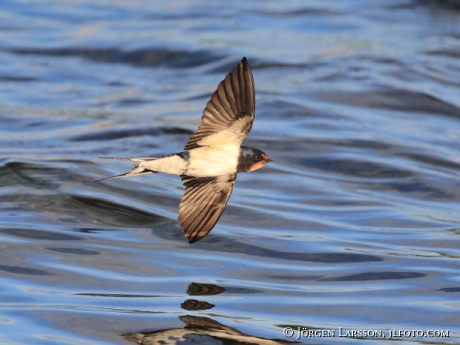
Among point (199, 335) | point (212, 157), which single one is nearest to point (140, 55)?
point (212, 157)

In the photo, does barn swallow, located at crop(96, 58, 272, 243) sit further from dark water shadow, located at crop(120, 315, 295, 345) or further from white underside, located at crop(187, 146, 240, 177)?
dark water shadow, located at crop(120, 315, 295, 345)

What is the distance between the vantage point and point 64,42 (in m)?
17.1

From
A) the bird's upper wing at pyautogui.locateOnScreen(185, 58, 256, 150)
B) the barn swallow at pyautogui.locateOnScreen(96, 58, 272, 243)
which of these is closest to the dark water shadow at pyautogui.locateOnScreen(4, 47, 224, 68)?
the barn swallow at pyautogui.locateOnScreen(96, 58, 272, 243)

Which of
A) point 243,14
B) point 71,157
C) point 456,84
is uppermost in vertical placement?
point 243,14

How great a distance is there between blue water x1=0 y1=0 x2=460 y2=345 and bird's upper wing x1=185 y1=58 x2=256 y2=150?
1177mm

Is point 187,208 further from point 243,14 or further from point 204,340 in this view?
point 243,14

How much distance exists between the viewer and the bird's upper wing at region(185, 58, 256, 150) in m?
5.21

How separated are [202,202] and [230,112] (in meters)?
0.82

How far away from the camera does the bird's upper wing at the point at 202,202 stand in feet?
19.2

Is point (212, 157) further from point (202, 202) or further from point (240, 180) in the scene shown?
point (240, 180)

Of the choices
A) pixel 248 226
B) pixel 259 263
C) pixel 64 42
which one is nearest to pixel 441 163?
pixel 248 226

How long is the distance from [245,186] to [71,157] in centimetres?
189

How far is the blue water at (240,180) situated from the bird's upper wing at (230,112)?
1.18 m

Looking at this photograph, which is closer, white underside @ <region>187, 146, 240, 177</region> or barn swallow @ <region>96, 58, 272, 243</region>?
barn swallow @ <region>96, 58, 272, 243</region>
